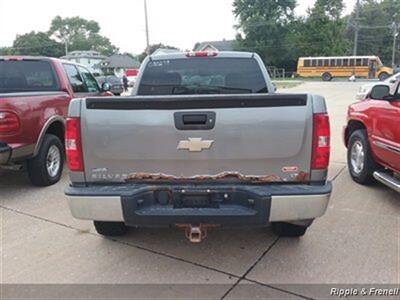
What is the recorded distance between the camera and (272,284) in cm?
314

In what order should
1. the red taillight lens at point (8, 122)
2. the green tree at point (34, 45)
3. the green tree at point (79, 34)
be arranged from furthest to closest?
1. the green tree at point (79, 34)
2. the green tree at point (34, 45)
3. the red taillight lens at point (8, 122)

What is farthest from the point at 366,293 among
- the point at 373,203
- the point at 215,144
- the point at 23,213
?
the point at 23,213

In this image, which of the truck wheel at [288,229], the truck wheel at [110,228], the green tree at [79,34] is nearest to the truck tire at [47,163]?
the truck wheel at [110,228]

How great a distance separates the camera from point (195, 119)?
2.94 meters

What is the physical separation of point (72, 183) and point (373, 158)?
3.91 metres

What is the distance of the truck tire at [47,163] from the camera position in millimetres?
5500

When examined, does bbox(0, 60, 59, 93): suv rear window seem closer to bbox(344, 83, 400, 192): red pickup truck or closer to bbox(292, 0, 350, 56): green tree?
bbox(344, 83, 400, 192): red pickup truck

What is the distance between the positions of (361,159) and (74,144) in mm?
A: 4051

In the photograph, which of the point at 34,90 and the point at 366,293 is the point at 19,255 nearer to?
the point at 366,293

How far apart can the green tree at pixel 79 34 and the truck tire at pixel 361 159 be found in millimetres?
121903

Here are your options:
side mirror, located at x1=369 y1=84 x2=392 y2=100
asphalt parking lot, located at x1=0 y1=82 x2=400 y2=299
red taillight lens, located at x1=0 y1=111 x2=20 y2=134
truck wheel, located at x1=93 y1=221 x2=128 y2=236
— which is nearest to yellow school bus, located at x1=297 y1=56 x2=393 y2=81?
side mirror, located at x1=369 y1=84 x2=392 y2=100

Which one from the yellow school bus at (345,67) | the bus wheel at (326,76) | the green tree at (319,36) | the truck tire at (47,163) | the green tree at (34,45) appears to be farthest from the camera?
the green tree at (34,45)

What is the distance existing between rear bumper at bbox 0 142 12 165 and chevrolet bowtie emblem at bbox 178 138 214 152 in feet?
9.63

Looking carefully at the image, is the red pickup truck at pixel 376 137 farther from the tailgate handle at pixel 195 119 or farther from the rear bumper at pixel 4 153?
the rear bumper at pixel 4 153
